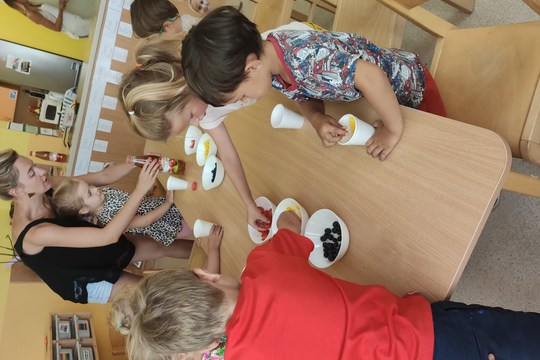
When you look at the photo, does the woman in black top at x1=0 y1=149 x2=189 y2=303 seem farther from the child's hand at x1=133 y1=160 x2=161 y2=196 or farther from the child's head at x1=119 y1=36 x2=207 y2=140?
the child's head at x1=119 y1=36 x2=207 y2=140

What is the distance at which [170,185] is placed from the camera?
1.64 meters

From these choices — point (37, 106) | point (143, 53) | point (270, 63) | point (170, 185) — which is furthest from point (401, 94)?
point (37, 106)

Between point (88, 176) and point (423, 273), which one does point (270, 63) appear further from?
point (88, 176)

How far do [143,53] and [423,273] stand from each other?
947 millimetres

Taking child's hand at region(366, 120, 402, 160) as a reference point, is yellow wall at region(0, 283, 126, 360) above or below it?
below

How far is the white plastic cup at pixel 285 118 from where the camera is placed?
1057 mm

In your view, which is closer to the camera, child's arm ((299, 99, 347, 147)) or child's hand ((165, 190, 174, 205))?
child's arm ((299, 99, 347, 147))

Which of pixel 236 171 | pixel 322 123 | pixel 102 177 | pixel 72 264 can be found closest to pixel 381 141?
pixel 322 123

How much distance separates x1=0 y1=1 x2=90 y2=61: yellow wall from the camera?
339cm

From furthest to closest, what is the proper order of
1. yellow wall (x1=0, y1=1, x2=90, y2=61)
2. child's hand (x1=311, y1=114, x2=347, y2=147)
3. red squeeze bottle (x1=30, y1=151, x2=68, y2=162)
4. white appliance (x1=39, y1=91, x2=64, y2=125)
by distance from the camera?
white appliance (x1=39, y1=91, x2=64, y2=125)
yellow wall (x1=0, y1=1, x2=90, y2=61)
red squeeze bottle (x1=30, y1=151, x2=68, y2=162)
child's hand (x1=311, y1=114, x2=347, y2=147)

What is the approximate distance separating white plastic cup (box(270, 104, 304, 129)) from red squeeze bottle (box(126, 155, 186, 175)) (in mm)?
670

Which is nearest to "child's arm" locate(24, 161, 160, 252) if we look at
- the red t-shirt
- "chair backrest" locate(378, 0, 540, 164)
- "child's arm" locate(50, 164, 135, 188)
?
"child's arm" locate(50, 164, 135, 188)

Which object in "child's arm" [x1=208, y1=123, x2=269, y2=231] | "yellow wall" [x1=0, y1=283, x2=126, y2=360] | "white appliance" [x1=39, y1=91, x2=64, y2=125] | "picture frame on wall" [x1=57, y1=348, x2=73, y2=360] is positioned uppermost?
"child's arm" [x1=208, y1=123, x2=269, y2=231]

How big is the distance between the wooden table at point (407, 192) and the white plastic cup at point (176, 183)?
59 cm
